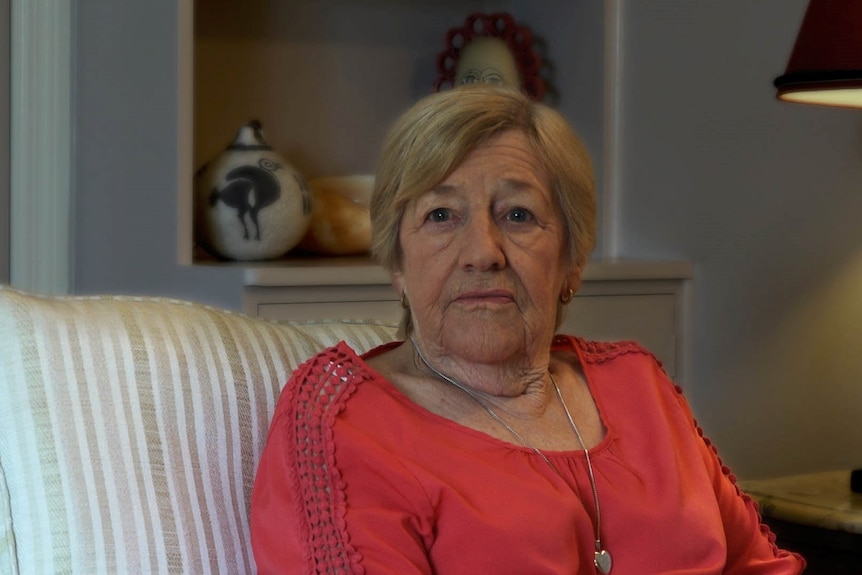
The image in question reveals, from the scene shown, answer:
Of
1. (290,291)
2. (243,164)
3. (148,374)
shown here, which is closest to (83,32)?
(243,164)

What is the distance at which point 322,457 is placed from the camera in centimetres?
113

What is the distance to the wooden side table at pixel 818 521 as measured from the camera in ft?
6.28

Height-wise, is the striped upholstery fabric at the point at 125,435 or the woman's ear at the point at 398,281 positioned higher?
the woman's ear at the point at 398,281

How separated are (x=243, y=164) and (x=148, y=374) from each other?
94cm

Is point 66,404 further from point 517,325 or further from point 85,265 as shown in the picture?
point 85,265

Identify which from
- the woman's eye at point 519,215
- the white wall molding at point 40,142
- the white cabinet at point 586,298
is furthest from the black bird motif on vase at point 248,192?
the woman's eye at point 519,215

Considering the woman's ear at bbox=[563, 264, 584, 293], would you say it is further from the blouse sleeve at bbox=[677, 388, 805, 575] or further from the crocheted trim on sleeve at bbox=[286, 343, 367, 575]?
the crocheted trim on sleeve at bbox=[286, 343, 367, 575]

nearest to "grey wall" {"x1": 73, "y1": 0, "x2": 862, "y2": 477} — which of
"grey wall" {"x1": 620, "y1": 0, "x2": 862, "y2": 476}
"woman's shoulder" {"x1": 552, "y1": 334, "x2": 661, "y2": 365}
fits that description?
"grey wall" {"x1": 620, "y1": 0, "x2": 862, "y2": 476}

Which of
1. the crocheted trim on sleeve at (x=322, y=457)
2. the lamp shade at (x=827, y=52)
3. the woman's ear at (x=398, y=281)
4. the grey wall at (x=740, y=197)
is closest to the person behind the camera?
the crocheted trim on sleeve at (x=322, y=457)

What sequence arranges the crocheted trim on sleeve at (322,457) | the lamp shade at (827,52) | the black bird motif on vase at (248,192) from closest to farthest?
the crocheted trim on sleeve at (322,457), the lamp shade at (827,52), the black bird motif on vase at (248,192)

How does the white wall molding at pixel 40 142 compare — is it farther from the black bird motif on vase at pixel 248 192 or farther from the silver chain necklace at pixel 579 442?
the silver chain necklace at pixel 579 442

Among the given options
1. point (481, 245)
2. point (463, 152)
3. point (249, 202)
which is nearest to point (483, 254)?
point (481, 245)

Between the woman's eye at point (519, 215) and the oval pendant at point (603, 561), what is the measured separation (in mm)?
368

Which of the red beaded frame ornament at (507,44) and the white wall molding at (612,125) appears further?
the red beaded frame ornament at (507,44)
